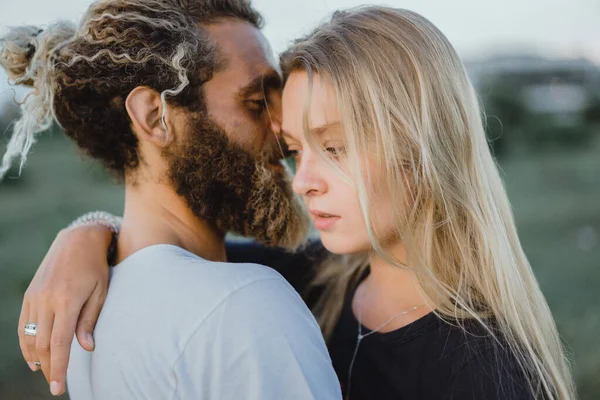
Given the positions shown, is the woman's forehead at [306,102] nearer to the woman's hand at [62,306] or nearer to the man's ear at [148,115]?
the man's ear at [148,115]

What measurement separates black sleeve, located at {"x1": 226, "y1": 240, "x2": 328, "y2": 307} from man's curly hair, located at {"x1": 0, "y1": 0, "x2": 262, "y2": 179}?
2.32ft

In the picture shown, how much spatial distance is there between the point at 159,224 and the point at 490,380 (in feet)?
3.80

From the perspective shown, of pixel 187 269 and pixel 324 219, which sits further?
pixel 324 219

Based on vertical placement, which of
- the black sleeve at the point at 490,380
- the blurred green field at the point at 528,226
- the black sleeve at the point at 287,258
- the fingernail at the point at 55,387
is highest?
the black sleeve at the point at 490,380

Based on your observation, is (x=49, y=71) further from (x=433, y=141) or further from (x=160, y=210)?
(x=433, y=141)

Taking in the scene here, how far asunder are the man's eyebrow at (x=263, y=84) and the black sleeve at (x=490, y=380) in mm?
1218

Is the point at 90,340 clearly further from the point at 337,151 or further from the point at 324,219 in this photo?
the point at 337,151

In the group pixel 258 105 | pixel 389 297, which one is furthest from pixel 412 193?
pixel 258 105

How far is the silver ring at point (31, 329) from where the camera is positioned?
1.80 meters

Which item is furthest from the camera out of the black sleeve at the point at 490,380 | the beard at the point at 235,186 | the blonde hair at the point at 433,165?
the beard at the point at 235,186

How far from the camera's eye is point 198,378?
150cm

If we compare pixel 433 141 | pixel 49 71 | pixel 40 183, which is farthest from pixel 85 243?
pixel 40 183

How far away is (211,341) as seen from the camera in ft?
4.95

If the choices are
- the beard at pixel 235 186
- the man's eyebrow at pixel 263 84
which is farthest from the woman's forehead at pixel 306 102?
the beard at pixel 235 186
